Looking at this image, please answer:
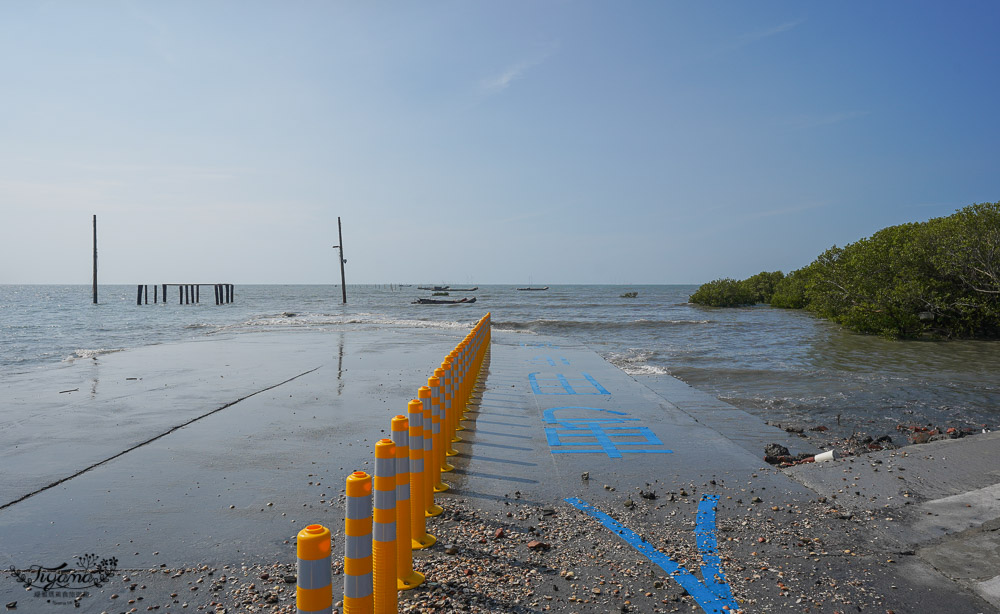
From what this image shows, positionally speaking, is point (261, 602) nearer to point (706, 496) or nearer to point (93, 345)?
point (706, 496)

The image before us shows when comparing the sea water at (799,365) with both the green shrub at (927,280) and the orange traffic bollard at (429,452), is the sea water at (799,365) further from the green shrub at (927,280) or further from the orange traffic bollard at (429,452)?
the orange traffic bollard at (429,452)

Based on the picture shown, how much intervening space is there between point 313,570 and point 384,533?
3.06 feet

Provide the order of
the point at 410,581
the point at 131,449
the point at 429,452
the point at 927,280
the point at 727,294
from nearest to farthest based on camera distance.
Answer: the point at 410,581
the point at 429,452
the point at 131,449
the point at 927,280
the point at 727,294

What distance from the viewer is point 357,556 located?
2734 millimetres

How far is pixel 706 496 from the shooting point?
5.48 meters

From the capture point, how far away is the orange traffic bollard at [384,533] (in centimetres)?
317

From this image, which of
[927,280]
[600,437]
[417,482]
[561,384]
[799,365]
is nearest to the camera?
[417,482]

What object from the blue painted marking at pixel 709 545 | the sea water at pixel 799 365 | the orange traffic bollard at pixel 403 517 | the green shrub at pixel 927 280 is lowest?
the sea water at pixel 799 365

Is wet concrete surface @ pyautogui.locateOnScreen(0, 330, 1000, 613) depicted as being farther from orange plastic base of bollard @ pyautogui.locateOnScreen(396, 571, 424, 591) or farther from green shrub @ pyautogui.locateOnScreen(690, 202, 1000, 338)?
green shrub @ pyautogui.locateOnScreen(690, 202, 1000, 338)

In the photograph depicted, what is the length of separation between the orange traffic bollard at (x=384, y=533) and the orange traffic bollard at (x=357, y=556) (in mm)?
348

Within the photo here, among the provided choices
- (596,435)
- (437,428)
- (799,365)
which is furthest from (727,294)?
(437,428)

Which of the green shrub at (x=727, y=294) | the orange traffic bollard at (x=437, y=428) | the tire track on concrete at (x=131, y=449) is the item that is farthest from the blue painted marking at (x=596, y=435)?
the green shrub at (x=727, y=294)

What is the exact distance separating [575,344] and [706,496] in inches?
642

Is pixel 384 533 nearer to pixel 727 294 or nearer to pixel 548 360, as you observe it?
pixel 548 360
